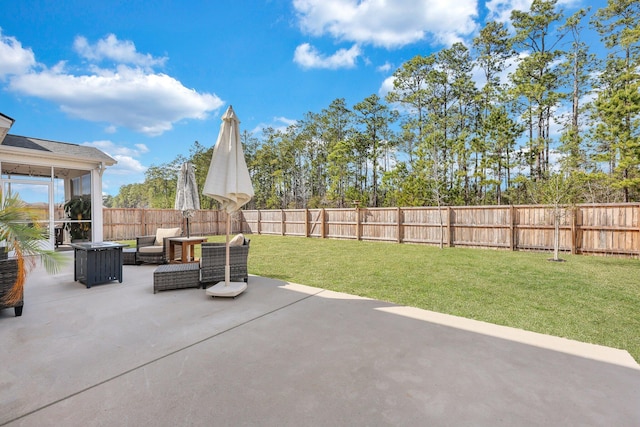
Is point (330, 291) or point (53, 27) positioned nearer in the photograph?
Result: point (330, 291)

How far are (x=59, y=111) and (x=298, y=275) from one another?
13.4 m

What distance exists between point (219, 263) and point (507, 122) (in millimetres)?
17186

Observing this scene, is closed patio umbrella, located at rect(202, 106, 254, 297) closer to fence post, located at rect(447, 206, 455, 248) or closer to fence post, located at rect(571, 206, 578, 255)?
fence post, located at rect(447, 206, 455, 248)

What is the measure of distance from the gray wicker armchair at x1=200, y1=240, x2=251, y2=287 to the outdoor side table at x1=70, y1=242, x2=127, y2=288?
70.2 inches

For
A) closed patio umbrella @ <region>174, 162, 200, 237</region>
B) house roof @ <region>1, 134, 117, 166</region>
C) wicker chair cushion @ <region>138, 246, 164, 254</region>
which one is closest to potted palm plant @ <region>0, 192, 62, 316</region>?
wicker chair cushion @ <region>138, 246, 164, 254</region>

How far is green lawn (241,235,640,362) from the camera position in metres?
3.35

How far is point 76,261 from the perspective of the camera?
5.36 metres

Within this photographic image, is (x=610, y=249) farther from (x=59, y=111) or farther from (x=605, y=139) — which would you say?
(x=59, y=111)

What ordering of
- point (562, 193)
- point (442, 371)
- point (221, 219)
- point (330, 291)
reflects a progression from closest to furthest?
point (442, 371) → point (330, 291) → point (562, 193) → point (221, 219)

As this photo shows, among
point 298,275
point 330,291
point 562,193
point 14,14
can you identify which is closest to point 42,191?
point 14,14

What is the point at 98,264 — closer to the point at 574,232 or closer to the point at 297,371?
the point at 297,371

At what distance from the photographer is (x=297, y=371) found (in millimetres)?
2207

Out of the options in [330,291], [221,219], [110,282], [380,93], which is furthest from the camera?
[380,93]

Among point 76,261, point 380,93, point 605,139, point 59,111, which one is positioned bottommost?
point 76,261
